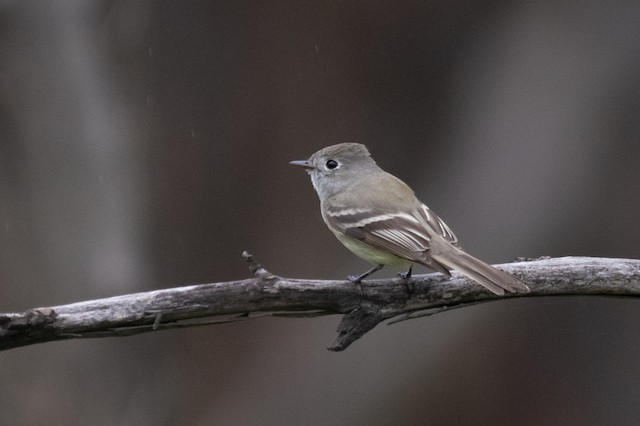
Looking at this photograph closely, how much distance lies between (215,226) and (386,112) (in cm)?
226

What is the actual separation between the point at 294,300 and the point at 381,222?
4.56ft

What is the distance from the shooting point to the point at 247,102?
1006 centimetres

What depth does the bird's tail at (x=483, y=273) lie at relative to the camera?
15.1ft

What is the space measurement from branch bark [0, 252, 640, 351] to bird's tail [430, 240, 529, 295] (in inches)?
4.4

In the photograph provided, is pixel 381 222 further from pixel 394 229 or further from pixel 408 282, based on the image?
pixel 408 282

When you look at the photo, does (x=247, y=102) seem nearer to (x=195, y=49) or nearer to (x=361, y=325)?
(x=195, y=49)

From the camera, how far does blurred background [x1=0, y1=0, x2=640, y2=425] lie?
364 inches

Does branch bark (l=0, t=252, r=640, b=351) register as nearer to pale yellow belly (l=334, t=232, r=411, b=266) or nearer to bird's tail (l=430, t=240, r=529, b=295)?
bird's tail (l=430, t=240, r=529, b=295)

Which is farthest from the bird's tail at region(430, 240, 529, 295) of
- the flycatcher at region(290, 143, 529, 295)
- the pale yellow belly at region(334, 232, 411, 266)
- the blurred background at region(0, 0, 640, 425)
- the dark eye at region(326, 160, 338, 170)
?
the blurred background at region(0, 0, 640, 425)

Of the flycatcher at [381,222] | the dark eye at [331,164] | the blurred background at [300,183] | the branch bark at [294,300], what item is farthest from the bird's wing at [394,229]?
the blurred background at [300,183]

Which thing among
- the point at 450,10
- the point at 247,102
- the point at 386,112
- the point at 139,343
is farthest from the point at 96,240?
the point at 450,10

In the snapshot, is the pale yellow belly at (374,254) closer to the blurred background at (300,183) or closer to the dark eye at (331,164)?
the dark eye at (331,164)

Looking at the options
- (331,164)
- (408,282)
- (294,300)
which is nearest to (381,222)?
(408,282)

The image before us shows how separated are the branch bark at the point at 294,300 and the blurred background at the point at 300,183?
13.2ft
